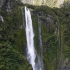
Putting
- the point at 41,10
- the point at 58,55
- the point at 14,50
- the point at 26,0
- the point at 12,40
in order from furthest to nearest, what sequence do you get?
the point at 26,0 < the point at 41,10 < the point at 58,55 < the point at 12,40 < the point at 14,50

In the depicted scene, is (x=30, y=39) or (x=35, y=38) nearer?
(x=30, y=39)

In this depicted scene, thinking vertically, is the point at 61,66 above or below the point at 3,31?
below

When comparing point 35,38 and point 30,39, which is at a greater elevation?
point 30,39

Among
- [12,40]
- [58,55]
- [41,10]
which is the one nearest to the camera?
[12,40]

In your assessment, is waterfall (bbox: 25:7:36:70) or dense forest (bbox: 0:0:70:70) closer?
dense forest (bbox: 0:0:70:70)

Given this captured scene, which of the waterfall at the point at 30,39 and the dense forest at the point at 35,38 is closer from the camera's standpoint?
the dense forest at the point at 35,38

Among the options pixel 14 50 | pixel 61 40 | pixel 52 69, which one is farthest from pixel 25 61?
pixel 61 40

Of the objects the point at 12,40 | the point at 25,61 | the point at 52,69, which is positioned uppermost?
the point at 12,40

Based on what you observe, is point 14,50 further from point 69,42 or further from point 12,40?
point 69,42
